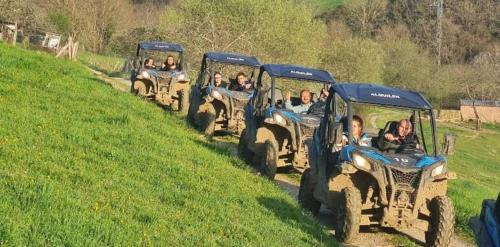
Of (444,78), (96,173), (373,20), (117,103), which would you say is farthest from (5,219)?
(373,20)

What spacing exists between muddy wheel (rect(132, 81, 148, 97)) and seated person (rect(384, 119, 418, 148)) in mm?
11612

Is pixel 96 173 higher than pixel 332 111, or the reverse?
pixel 332 111

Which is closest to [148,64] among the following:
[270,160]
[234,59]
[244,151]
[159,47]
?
[159,47]

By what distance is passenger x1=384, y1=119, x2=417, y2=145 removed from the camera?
9289mm

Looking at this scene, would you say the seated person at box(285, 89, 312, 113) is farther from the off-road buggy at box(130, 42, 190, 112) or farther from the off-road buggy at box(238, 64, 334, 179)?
the off-road buggy at box(130, 42, 190, 112)

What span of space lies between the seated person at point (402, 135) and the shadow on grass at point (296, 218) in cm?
149

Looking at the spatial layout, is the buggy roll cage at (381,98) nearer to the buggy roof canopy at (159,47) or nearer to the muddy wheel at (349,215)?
the muddy wheel at (349,215)

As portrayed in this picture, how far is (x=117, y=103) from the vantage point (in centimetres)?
1473

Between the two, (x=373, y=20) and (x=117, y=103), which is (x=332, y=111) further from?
(x=373, y=20)

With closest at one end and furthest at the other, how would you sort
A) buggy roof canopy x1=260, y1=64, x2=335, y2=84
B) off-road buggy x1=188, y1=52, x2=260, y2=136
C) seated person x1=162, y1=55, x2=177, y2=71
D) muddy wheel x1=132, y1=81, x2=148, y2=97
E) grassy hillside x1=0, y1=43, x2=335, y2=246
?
grassy hillside x1=0, y1=43, x2=335, y2=246
buggy roof canopy x1=260, y1=64, x2=335, y2=84
off-road buggy x1=188, y1=52, x2=260, y2=136
muddy wheel x1=132, y1=81, x2=148, y2=97
seated person x1=162, y1=55, x2=177, y2=71

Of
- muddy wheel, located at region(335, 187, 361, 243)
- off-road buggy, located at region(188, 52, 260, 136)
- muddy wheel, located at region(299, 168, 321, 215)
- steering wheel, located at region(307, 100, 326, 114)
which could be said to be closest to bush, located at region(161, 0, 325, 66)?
off-road buggy, located at region(188, 52, 260, 136)

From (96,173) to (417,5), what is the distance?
116909mm

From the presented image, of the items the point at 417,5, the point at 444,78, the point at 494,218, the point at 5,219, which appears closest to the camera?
the point at 5,219

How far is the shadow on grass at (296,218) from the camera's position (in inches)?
321
